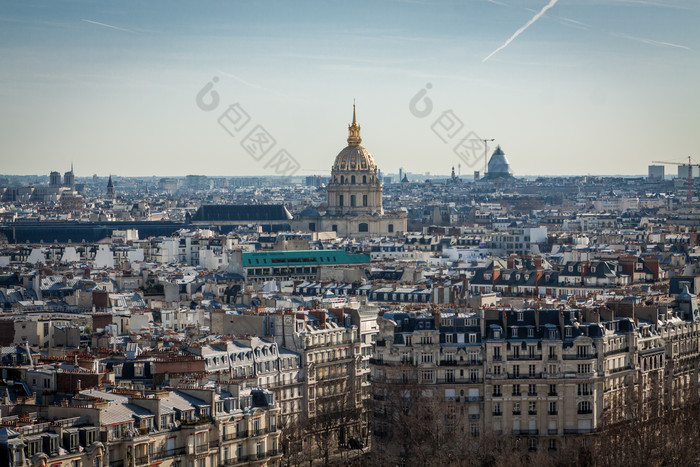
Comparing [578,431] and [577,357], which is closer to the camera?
[578,431]

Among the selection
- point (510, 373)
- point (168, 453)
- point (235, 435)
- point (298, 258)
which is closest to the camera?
point (168, 453)

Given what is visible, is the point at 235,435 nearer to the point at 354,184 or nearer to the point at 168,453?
the point at 168,453

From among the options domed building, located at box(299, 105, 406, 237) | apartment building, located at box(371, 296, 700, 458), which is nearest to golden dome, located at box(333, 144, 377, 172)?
domed building, located at box(299, 105, 406, 237)

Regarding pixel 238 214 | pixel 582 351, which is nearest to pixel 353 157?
pixel 238 214

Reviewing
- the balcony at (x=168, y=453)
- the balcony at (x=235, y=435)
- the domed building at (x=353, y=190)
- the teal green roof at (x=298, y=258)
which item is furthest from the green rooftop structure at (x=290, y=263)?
the domed building at (x=353, y=190)

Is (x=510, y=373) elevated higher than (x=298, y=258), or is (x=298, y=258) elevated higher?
(x=298, y=258)

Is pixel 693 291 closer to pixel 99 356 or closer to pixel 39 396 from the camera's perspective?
pixel 99 356

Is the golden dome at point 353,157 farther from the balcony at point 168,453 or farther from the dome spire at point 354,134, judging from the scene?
the balcony at point 168,453
